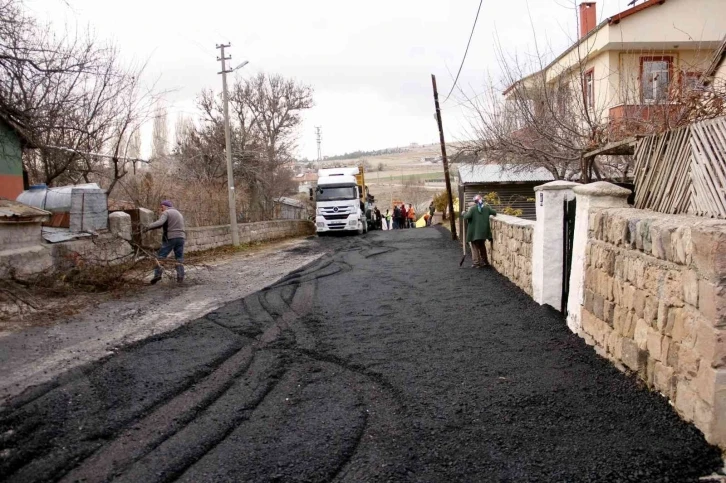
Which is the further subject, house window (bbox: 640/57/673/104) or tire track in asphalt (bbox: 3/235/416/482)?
house window (bbox: 640/57/673/104)

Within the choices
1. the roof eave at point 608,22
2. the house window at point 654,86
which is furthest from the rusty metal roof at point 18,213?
the house window at point 654,86

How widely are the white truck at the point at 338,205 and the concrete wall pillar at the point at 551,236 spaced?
19192 mm

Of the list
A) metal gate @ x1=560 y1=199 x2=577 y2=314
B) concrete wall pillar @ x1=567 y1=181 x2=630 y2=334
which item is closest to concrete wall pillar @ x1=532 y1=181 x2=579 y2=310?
metal gate @ x1=560 y1=199 x2=577 y2=314

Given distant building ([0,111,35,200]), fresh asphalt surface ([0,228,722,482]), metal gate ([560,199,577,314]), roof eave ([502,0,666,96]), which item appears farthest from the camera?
distant building ([0,111,35,200])

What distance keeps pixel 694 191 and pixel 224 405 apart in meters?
4.25

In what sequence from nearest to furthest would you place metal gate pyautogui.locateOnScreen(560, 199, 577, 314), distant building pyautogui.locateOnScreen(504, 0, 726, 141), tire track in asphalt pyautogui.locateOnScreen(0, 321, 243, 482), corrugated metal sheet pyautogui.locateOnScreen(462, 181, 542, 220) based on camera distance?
tire track in asphalt pyautogui.locateOnScreen(0, 321, 243, 482)
metal gate pyautogui.locateOnScreen(560, 199, 577, 314)
distant building pyautogui.locateOnScreen(504, 0, 726, 141)
corrugated metal sheet pyautogui.locateOnScreen(462, 181, 542, 220)

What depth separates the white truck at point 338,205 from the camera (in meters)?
Result: 26.7

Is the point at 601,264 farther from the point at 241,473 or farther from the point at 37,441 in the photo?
the point at 37,441

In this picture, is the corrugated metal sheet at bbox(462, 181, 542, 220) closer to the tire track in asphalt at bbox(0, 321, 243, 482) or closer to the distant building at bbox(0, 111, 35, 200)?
the distant building at bbox(0, 111, 35, 200)

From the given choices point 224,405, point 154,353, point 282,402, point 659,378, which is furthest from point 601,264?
point 154,353

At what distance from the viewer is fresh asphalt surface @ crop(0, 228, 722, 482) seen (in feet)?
10.9

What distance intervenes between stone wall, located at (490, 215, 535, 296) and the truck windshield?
15.0m

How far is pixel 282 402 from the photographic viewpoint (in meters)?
4.43

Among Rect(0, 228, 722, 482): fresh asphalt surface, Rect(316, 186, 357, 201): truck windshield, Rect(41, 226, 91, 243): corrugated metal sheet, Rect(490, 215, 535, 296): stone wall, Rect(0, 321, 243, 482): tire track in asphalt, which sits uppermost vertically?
Rect(316, 186, 357, 201): truck windshield
